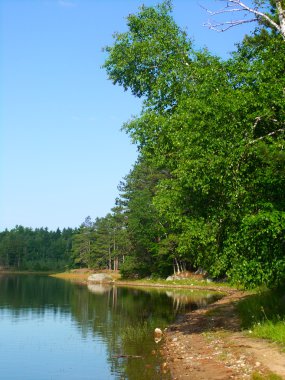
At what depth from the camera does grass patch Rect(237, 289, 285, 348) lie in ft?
58.6

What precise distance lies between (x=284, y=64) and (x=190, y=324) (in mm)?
17743

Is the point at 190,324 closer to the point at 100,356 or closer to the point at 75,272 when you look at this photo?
the point at 100,356

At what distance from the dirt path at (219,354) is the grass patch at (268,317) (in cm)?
49

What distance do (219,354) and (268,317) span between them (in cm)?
496

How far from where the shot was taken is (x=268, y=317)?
2162cm

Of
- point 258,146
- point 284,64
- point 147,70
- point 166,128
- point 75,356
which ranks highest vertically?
point 147,70

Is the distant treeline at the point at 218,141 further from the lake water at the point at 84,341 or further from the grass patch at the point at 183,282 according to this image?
the grass patch at the point at 183,282

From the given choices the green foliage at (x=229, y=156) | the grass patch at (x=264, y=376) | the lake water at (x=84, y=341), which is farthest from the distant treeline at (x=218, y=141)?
the lake water at (x=84, y=341)

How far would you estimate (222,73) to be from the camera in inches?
772

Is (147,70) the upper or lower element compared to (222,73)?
upper

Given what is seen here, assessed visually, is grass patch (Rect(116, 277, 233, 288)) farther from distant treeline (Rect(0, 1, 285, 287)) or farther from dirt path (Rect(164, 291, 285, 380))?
distant treeline (Rect(0, 1, 285, 287))

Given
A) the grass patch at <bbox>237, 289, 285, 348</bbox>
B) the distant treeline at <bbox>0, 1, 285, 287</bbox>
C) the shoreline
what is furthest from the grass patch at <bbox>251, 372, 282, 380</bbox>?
the distant treeline at <bbox>0, 1, 285, 287</bbox>

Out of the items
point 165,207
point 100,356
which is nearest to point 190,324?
point 100,356

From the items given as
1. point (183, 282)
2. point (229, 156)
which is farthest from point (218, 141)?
point (183, 282)
